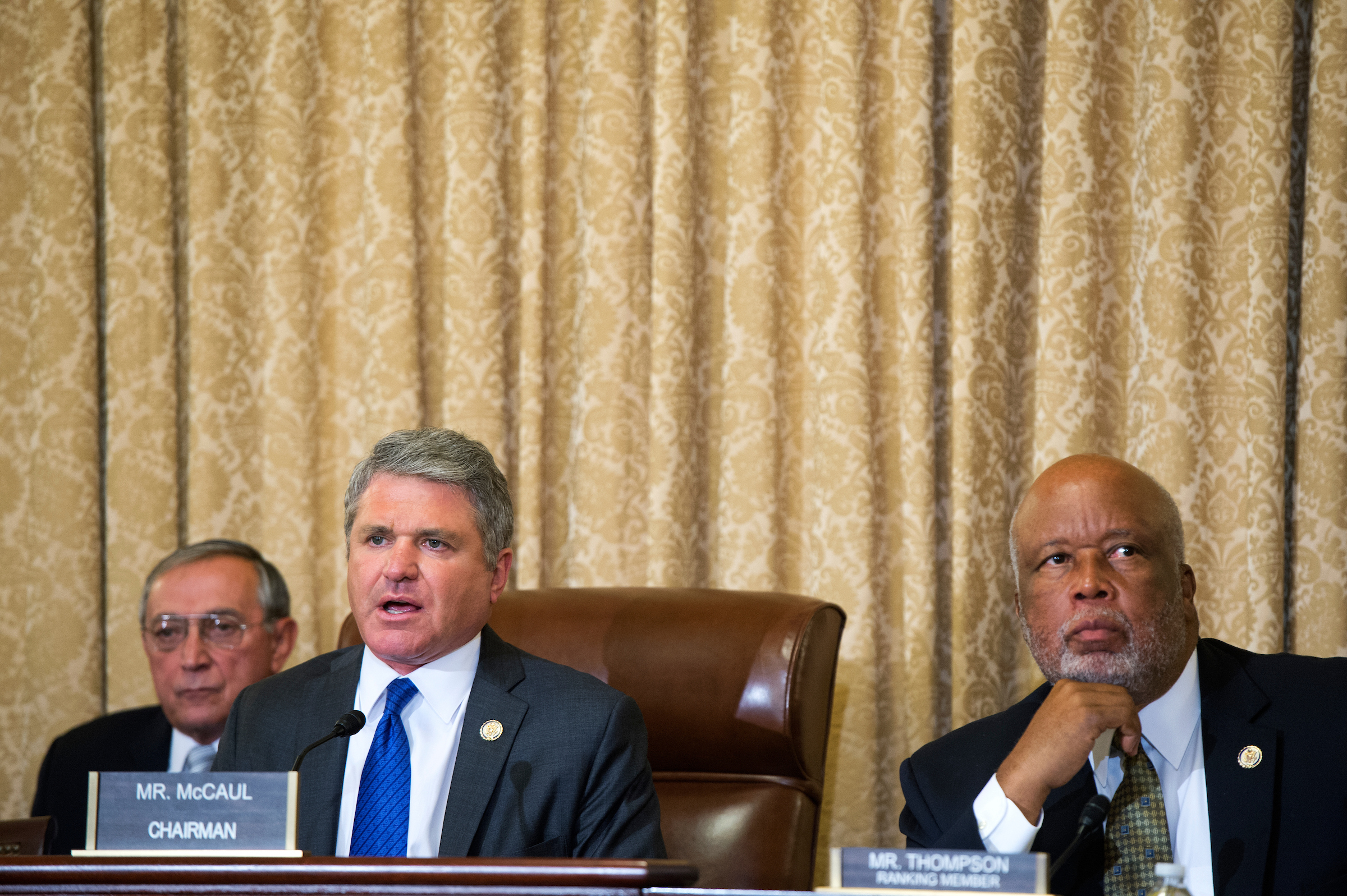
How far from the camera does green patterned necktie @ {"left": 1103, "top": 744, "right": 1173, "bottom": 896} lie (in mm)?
2033

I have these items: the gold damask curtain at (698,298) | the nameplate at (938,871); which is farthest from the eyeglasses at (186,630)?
the nameplate at (938,871)

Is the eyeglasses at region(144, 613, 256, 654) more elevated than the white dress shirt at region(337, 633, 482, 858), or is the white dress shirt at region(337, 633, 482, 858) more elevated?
the eyeglasses at region(144, 613, 256, 654)

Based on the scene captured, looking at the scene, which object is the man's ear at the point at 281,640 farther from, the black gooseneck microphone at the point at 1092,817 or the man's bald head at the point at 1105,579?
the black gooseneck microphone at the point at 1092,817

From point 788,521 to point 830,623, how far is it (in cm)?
63

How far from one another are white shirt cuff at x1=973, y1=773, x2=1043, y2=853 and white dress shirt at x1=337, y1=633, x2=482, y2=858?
33.1 inches

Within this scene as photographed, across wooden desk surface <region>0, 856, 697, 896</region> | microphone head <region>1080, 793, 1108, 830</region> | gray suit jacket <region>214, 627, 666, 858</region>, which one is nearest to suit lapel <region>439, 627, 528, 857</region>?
gray suit jacket <region>214, 627, 666, 858</region>

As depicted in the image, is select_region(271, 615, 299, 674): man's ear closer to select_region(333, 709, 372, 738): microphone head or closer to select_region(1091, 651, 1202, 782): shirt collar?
select_region(333, 709, 372, 738): microphone head

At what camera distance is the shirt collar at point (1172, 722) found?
2150mm

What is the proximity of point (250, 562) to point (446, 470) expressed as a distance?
43.2 inches

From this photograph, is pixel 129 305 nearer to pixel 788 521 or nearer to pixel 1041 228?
pixel 788 521

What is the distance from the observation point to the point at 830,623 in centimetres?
261

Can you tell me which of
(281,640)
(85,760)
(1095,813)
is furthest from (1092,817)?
(85,760)

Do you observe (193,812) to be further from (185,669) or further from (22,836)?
(185,669)

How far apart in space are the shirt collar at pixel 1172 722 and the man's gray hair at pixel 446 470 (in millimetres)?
1081
